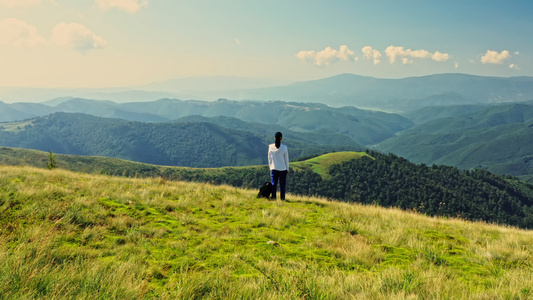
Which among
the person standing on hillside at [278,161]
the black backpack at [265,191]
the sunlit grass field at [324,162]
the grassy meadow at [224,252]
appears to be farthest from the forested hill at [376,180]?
the grassy meadow at [224,252]

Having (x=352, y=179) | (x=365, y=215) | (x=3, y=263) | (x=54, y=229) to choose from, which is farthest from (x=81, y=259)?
(x=352, y=179)

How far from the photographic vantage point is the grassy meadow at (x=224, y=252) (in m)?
3.51

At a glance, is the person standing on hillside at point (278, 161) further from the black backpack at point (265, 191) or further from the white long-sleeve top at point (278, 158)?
the black backpack at point (265, 191)

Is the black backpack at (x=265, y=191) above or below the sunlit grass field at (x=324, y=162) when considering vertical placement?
above

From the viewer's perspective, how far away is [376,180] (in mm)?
145750

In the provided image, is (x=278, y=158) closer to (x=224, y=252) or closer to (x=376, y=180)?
(x=224, y=252)

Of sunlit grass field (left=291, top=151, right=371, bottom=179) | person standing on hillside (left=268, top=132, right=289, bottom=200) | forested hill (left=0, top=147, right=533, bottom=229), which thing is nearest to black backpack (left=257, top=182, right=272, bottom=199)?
person standing on hillside (left=268, top=132, right=289, bottom=200)

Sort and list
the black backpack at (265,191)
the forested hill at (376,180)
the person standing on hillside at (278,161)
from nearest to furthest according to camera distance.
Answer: the person standing on hillside at (278,161) < the black backpack at (265,191) < the forested hill at (376,180)

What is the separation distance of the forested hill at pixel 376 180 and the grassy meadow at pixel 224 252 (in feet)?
362

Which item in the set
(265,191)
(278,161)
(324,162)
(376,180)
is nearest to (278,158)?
(278,161)

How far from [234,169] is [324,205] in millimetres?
146000

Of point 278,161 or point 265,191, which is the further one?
point 265,191

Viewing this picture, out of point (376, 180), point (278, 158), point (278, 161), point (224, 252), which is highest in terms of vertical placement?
point (278, 158)

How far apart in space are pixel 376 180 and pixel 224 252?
501 ft
